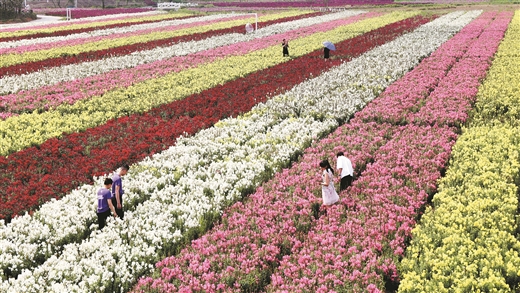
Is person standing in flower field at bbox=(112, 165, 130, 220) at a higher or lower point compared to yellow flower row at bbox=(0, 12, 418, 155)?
lower

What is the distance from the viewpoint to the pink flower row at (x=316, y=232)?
7637mm

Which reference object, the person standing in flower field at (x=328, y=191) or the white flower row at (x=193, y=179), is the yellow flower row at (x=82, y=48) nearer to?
the white flower row at (x=193, y=179)

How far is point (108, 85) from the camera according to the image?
2414 centimetres

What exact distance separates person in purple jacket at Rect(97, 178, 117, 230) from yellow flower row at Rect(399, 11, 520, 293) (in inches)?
241

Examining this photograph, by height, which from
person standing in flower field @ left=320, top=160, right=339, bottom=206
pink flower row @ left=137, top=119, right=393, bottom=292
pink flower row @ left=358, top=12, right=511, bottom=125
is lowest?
pink flower row @ left=137, top=119, right=393, bottom=292

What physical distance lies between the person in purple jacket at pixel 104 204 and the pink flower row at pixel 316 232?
2.09 metres

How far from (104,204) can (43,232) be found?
139 centimetres

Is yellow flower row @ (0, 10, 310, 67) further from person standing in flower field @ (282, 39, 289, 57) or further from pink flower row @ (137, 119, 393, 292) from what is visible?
pink flower row @ (137, 119, 393, 292)

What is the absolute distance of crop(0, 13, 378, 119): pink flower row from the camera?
2059 cm

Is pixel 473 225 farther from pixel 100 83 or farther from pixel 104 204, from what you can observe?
pixel 100 83

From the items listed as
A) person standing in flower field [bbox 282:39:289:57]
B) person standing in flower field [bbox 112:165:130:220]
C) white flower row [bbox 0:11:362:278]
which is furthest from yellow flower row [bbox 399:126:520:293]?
person standing in flower field [bbox 282:39:289:57]

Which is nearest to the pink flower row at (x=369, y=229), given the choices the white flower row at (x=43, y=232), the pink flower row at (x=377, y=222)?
the pink flower row at (x=377, y=222)

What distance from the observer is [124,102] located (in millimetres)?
20344

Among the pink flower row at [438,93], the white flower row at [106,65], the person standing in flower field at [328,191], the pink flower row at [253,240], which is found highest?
the white flower row at [106,65]
